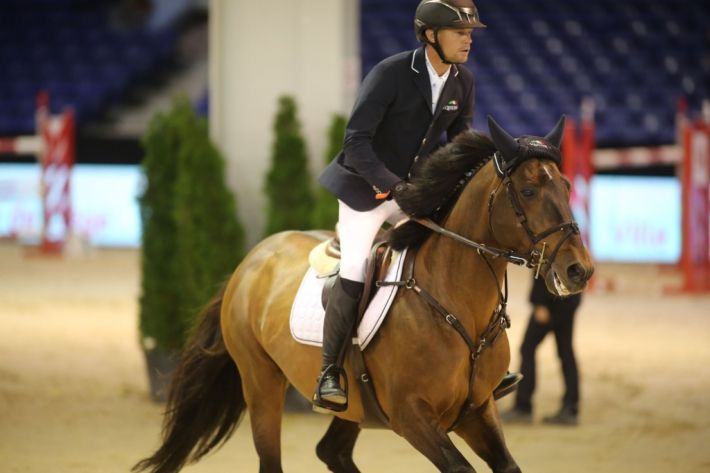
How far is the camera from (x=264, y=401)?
5004mm

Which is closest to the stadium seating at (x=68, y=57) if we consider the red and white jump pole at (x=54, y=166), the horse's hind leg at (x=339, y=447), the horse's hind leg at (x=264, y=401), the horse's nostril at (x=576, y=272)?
the red and white jump pole at (x=54, y=166)

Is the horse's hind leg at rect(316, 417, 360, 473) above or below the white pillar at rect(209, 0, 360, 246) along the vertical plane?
below

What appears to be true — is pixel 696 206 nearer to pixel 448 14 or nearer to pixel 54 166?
pixel 54 166

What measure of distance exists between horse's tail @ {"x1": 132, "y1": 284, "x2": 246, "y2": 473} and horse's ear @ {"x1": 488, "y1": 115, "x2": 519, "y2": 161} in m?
2.08

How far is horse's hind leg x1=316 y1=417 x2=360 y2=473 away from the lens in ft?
16.3

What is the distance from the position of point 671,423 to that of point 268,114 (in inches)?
137

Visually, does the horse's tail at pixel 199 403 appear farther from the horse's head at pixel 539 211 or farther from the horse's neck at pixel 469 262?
the horse's head at pixel 539 211

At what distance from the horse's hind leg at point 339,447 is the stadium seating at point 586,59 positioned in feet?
42.8

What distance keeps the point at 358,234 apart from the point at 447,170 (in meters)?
0.49

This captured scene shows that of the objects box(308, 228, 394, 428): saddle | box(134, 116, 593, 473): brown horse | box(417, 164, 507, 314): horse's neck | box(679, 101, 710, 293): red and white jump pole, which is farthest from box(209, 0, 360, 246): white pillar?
box(679, 101, 710, 293): red and white jump pole

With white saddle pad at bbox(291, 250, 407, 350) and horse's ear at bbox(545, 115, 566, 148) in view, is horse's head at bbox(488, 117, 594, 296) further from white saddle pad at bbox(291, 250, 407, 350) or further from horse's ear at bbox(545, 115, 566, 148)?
white saddle pad at bbox(291, 250, 407, 350)

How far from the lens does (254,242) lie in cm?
810

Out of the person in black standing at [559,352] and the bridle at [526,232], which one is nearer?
the bridle at [526,232]

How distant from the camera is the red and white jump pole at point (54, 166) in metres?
16.6
